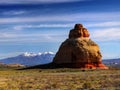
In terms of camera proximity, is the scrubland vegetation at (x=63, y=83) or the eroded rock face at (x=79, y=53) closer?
the scrubland vegetation at (x=63, y=83)

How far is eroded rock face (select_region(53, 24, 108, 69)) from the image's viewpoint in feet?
427

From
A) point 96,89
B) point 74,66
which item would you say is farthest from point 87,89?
point 74,66

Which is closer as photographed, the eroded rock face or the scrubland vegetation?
the scrubland vegetation

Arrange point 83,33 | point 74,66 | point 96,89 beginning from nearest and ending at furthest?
point 96,89 → point 74,66 → point 83,33

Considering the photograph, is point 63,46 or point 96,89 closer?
point 96,89

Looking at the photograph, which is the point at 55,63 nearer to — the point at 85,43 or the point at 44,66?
the point at 44,66

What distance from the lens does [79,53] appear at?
131250 millimetres

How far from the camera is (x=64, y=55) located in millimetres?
133625

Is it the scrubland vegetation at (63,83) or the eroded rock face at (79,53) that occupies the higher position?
the eroded rock face at (79,53)

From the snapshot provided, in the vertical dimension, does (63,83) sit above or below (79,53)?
below

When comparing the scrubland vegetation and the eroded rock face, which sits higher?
the eroded rock face

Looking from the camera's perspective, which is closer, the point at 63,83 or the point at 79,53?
the point at 63,83

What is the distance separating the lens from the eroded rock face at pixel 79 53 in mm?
130250

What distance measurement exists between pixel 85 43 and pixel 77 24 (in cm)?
969
